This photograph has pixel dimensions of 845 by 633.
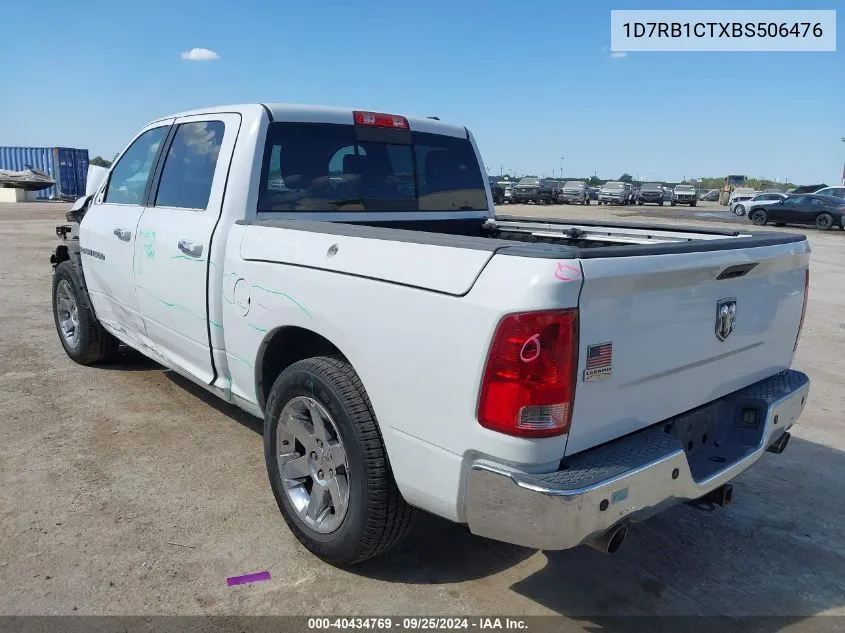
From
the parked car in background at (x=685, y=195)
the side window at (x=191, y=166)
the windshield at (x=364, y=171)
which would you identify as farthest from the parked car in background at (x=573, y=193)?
the side window at (x=191, y=166)

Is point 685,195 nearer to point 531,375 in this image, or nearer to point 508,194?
point 508,194

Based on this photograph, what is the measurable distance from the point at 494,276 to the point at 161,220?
2.68 metres

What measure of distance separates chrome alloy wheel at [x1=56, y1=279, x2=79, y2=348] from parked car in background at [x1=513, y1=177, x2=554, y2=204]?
1548 inches

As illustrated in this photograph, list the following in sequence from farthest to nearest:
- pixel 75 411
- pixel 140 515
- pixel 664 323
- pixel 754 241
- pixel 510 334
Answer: pixel 75 411
pixel 140 515
pixel 754 241
pixel 664 323
pixel 510 334

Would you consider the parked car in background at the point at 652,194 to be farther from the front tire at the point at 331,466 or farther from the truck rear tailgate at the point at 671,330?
the front tire at the point at 331,466

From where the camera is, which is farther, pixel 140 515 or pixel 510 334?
pixel 140 515

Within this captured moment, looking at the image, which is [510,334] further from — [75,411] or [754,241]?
[75,411]

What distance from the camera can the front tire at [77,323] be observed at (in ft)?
17.9

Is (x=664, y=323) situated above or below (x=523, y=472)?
above

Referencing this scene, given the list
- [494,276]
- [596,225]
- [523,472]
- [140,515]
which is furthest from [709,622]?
[140,515]

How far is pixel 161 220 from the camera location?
4.05 m

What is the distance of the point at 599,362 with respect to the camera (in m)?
2.17

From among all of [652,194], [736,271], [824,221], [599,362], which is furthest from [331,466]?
[652,194]

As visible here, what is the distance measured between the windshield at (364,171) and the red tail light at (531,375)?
76.3 inches
